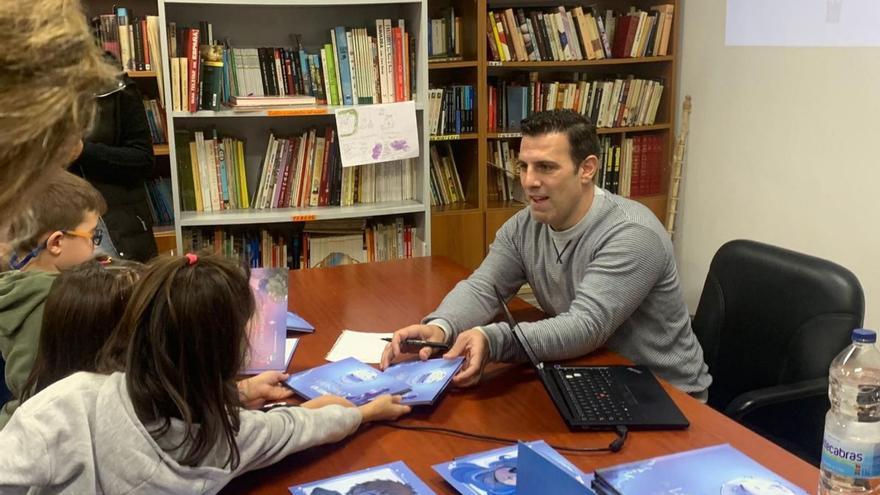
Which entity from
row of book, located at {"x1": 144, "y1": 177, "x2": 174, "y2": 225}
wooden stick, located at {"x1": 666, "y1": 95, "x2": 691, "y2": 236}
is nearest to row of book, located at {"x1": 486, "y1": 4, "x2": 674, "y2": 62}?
wooden stick, located at {"x1": 666, "y1": 95, "x2": 691, "y2": 236}

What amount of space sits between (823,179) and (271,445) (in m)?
2.63

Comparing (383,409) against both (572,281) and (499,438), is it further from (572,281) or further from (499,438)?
(572,281)

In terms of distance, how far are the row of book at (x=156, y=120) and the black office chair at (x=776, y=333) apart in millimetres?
2250

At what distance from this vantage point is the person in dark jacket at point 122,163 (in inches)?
108

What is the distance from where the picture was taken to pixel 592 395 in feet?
5.07

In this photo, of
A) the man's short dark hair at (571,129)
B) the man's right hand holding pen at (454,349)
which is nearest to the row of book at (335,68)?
the man's short dark hair at (571,129)

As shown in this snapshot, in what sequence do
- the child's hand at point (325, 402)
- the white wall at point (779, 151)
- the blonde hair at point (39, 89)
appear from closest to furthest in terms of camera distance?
the blonde hair at point (39, 89), the child's hand at point (325, 402), the white wall at point (779, 151)

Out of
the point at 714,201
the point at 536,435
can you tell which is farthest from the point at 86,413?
the point at 714,201

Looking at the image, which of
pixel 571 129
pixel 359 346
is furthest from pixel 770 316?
pixel 359 346

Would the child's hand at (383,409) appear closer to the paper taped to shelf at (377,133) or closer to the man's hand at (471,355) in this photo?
the man's hand at (471,355)

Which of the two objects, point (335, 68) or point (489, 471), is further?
point (335, 68)

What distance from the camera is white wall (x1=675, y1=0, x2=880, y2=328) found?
2.98m

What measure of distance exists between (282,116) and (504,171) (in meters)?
1.08

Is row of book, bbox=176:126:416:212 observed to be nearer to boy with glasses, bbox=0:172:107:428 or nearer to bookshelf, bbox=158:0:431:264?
bookshelf, bbox=158:0:431:264
